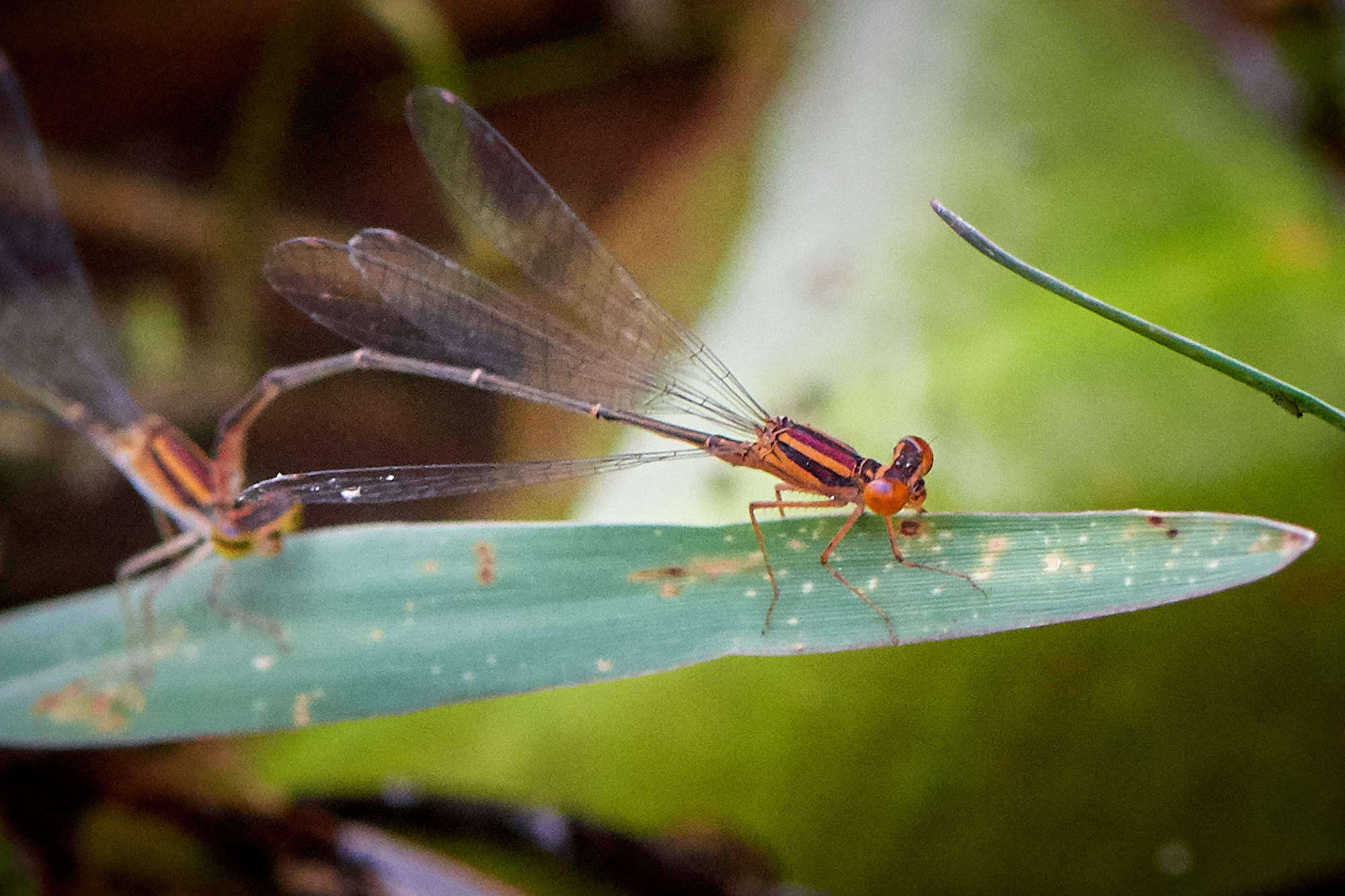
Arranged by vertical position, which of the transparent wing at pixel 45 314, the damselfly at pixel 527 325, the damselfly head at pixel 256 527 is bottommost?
the damselfly head at pixel 256 527

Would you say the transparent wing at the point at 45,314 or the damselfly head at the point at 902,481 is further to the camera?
the transparent wing at the point at 45,314

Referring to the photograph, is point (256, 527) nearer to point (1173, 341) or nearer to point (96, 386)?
point (96, 386)

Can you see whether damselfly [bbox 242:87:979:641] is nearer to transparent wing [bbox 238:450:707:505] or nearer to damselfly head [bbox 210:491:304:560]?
transparent wing [bbox 238:450:707:505]

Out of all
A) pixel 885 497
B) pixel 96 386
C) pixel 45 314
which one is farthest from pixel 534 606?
pixel 45 314

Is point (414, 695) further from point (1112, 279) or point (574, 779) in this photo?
point (1112, 279)

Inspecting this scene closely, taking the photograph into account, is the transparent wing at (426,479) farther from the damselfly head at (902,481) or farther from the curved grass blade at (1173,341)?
the curved grass blade at (1173,341)

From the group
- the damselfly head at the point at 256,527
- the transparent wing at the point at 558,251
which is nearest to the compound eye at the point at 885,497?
the transparent wing at the point at 558,251

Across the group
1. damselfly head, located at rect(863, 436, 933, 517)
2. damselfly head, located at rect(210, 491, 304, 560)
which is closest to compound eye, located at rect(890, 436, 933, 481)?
damselfly head, located at rect(863, 436, 933, 517)
